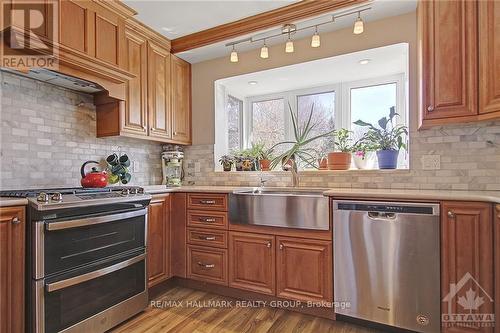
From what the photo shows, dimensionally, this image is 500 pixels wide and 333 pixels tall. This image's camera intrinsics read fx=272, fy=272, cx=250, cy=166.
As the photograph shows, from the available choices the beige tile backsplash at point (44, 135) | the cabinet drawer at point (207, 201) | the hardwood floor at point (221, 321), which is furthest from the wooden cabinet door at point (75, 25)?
the hardwood floor at point (221, 321)

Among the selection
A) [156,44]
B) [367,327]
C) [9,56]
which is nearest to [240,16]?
A: [156,44]

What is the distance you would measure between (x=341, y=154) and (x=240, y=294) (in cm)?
153

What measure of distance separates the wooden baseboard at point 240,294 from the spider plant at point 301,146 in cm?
Result: 121

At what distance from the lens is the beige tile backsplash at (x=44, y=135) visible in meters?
1.90

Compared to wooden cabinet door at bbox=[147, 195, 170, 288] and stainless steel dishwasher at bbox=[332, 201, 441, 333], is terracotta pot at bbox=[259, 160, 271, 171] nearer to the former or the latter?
wooden cabinet door at bbox=[147, 195, 170, 288]

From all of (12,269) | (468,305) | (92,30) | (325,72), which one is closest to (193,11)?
(92,30)

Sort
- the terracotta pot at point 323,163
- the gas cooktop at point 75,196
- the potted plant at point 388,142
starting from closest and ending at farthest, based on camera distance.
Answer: the gas cooktop at point 75,196, the potted plant at point 388,142, the terracotta pot at point 323,163

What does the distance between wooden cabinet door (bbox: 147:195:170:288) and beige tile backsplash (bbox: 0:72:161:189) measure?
0.70 meters

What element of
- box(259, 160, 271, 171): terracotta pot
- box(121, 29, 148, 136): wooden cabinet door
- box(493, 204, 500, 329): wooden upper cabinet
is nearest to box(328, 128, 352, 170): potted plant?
box(259, 160, 271, 171): terracotta pot

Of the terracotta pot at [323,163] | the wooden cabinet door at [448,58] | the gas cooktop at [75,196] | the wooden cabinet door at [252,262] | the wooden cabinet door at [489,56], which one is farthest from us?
the terracotta pot at [323,163]

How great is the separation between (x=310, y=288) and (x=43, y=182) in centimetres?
217

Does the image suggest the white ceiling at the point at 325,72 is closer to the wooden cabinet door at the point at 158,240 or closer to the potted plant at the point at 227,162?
the potted plant at the point at 227,162

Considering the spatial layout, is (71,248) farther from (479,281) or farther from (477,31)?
(477,31)

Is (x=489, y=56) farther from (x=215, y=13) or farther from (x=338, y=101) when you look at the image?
(x=215, y=13)
